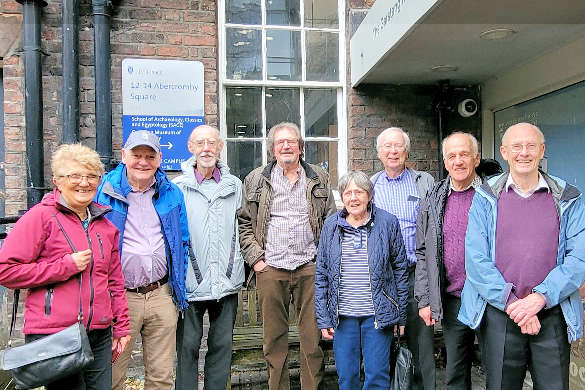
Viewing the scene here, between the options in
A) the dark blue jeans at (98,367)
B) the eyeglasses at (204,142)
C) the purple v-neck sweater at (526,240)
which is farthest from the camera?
the eyeglasses at (204,142)

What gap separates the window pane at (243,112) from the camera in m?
4.59

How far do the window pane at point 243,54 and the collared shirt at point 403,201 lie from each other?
209 centimetres

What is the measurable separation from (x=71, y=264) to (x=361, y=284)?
1.52m

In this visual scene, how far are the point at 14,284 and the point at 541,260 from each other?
7.78 ft

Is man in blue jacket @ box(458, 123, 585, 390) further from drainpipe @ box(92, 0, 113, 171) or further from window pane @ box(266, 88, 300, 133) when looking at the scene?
drainpipe @ box(92, 0, 113, 171)

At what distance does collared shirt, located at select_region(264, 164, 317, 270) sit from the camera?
3041 mm

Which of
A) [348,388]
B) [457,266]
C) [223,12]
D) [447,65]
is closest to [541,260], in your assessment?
[457,266]

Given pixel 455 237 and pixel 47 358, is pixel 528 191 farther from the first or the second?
pixel 47 358

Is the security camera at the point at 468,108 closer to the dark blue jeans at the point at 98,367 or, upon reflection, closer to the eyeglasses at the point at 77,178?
the eyeglasses at the point at 77,178

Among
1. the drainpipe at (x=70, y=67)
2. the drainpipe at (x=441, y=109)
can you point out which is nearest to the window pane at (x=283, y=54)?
the drainpipe at (x=441, y=109)

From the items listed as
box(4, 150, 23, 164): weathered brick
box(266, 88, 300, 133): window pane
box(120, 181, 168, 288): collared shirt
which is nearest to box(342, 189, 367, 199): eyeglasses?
box(120, 181, 168, 288): collared shirt

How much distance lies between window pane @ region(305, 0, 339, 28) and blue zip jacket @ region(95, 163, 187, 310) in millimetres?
2682

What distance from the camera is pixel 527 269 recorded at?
2275mm

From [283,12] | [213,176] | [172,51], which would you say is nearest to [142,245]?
[213,176]
